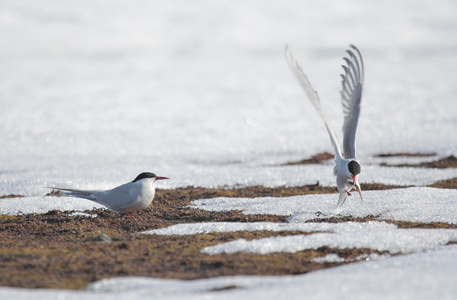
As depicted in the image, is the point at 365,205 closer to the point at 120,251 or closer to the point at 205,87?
the point at 120,251

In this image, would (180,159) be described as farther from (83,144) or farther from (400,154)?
(400,154)

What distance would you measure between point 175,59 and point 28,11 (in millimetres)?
10914

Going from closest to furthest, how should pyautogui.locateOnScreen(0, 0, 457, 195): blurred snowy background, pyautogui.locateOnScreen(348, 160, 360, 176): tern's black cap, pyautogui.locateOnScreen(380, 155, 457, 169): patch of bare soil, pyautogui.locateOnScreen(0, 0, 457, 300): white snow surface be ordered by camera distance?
pyautogui.locateOnScreen(0, 0, 457, 300): white snow surface < pyautogui.locateOnScreen(348, 160, 360, 176): tern's black cap < pyautogui.locateOnScreen(380, 155, 457, 169): patch of bare soil < pyautogui.locateOnScreen(0, 0, 457, 195): blurred snowy background

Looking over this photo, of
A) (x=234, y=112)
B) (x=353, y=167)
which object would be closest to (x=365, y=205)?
(x=353, y=167)

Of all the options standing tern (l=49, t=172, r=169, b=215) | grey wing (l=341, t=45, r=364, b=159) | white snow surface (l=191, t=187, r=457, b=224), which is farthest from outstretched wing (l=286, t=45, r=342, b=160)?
standing tern (l=49, t=172, r=169, b=215)

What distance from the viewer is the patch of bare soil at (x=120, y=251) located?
4.35 m

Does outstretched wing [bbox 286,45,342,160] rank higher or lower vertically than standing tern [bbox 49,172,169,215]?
higher

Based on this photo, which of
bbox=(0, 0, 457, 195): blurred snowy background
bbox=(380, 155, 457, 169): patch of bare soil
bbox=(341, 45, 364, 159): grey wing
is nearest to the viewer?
bbox=(341, 45, 364, 159): grey wing

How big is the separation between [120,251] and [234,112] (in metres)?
14.1

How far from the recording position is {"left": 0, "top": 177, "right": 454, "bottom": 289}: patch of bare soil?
14.3 ft

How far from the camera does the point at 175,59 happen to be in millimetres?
31672

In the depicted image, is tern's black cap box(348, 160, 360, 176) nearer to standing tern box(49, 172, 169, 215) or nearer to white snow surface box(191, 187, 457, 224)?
white snow surface box(191, 187, 457, 224)

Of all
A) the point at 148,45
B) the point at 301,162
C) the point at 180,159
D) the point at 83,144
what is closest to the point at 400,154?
the point at 301,162

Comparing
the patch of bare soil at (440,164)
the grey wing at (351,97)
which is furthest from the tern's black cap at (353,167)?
the patch of bare soil at (440,164)
